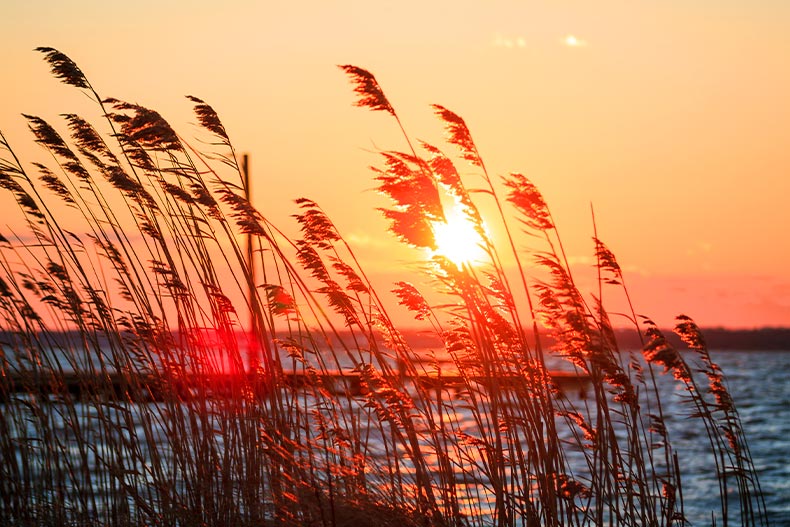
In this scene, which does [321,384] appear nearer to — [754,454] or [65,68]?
[65,68]

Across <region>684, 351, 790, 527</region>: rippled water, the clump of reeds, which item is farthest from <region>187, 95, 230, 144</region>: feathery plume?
<region>684, 351, 790, 527</region>: rippled water

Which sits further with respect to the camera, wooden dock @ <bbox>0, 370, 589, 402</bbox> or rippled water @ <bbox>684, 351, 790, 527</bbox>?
rippled water @ <bbox>684, 351, 790, 527</bbox>

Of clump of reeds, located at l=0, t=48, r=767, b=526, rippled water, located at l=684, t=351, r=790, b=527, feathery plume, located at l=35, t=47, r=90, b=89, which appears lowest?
rippled water, located at l=684, t=351, r=790, b=527

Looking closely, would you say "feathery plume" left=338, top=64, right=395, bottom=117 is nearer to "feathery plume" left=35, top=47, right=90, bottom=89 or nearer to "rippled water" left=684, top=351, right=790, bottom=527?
"feathery plume" left=35, top=47, right=90, bottom=89

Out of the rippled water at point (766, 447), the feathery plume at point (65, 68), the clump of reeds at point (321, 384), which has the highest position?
the feathery plume at point (65, 68)

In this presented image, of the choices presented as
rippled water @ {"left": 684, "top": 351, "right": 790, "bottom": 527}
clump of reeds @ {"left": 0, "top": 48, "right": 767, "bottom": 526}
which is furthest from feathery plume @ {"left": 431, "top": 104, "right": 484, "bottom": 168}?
rippled water @ {"left": 684, "top": 351, "right": 790, "bottom": 527}

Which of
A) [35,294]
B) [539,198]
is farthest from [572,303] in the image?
[35,294]

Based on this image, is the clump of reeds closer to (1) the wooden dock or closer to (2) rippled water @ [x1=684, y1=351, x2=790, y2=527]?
(1) the wooden dock

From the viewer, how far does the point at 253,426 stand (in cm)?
408

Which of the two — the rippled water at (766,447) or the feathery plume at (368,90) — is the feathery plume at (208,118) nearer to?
the feathery plume at (368,90)

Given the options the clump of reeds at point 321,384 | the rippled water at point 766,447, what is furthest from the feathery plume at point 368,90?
the rippled water at point 766,447

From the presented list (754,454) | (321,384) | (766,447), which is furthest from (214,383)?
(766,447)

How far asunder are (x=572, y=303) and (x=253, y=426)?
1.41 metres

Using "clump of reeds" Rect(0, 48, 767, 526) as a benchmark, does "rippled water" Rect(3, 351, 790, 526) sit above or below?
below
